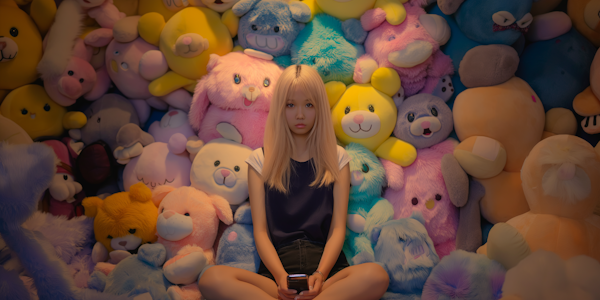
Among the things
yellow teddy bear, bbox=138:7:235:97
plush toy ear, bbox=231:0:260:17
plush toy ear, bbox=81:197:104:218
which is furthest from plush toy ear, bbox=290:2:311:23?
plush toy ear, bbox=81:197:104:218

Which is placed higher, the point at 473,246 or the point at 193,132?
the point at 193,132

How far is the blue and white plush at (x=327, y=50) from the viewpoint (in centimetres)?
208

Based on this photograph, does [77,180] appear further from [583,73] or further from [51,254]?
[583,73]

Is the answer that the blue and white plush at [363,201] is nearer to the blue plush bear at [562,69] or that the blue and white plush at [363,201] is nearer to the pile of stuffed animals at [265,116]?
the pile of stuffed animals at [265,116]

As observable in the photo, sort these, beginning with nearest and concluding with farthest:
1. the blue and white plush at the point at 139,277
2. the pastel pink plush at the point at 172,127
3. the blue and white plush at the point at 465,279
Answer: the blue and white plush at the point at 465,279
the blue and white plush at the point at 139,277
the pastel pink plush at the point at 172,127

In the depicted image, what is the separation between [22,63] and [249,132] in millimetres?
1268

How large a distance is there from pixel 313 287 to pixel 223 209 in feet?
2.08

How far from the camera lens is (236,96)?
2020 millimetres

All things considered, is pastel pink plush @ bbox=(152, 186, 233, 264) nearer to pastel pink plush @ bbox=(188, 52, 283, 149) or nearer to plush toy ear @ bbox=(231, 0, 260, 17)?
pastel pink plush @ bbox=(188, 52, 283, 149)

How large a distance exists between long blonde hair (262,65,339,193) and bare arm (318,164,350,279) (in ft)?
0.18

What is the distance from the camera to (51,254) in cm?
144

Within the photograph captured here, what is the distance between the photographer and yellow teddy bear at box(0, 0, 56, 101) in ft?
6.41

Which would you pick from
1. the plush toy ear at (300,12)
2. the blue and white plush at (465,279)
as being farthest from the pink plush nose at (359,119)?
the blue and white plush at (465,279)

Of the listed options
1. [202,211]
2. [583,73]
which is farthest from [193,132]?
[583,73]
